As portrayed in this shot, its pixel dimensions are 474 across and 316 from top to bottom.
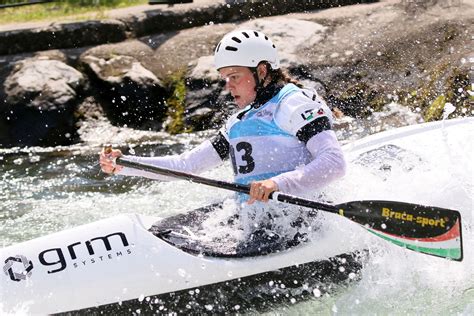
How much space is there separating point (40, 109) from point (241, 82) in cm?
456

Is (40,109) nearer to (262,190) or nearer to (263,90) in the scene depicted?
(263,90)

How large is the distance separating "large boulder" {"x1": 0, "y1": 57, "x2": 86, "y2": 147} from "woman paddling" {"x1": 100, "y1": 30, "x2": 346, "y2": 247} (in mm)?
3998

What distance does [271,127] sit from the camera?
478cm

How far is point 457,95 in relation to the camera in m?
8.04

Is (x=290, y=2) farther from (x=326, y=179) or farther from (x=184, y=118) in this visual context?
(x=326, y=179)

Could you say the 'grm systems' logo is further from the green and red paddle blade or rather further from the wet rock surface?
the wet rock surface

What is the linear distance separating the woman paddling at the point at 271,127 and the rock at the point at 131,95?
408 centimetres

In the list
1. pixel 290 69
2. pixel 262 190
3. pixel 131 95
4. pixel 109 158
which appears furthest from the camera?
pixel 131 95

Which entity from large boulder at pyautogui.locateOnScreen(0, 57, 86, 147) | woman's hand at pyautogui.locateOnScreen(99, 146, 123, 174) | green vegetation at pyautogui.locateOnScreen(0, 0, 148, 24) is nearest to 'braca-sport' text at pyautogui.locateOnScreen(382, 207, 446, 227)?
woman's hand at pyautogui.locateOnScreen(99, 146, 123, 174)

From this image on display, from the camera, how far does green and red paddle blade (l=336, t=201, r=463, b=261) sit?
4.30 meters

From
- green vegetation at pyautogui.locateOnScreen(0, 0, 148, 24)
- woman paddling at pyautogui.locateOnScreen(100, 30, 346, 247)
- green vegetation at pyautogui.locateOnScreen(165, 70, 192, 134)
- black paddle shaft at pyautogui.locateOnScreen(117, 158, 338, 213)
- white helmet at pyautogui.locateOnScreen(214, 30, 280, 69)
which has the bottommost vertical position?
green vegetation at pyautogui.locateOnScreen(165, 70, 192, 134)

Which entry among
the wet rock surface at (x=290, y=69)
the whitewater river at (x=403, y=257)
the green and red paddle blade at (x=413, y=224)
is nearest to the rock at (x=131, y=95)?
the wet rock surface at (x=290, y=69)

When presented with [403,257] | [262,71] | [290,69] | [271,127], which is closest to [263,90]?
[262,71]

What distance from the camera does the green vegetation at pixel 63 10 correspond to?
10.8m
